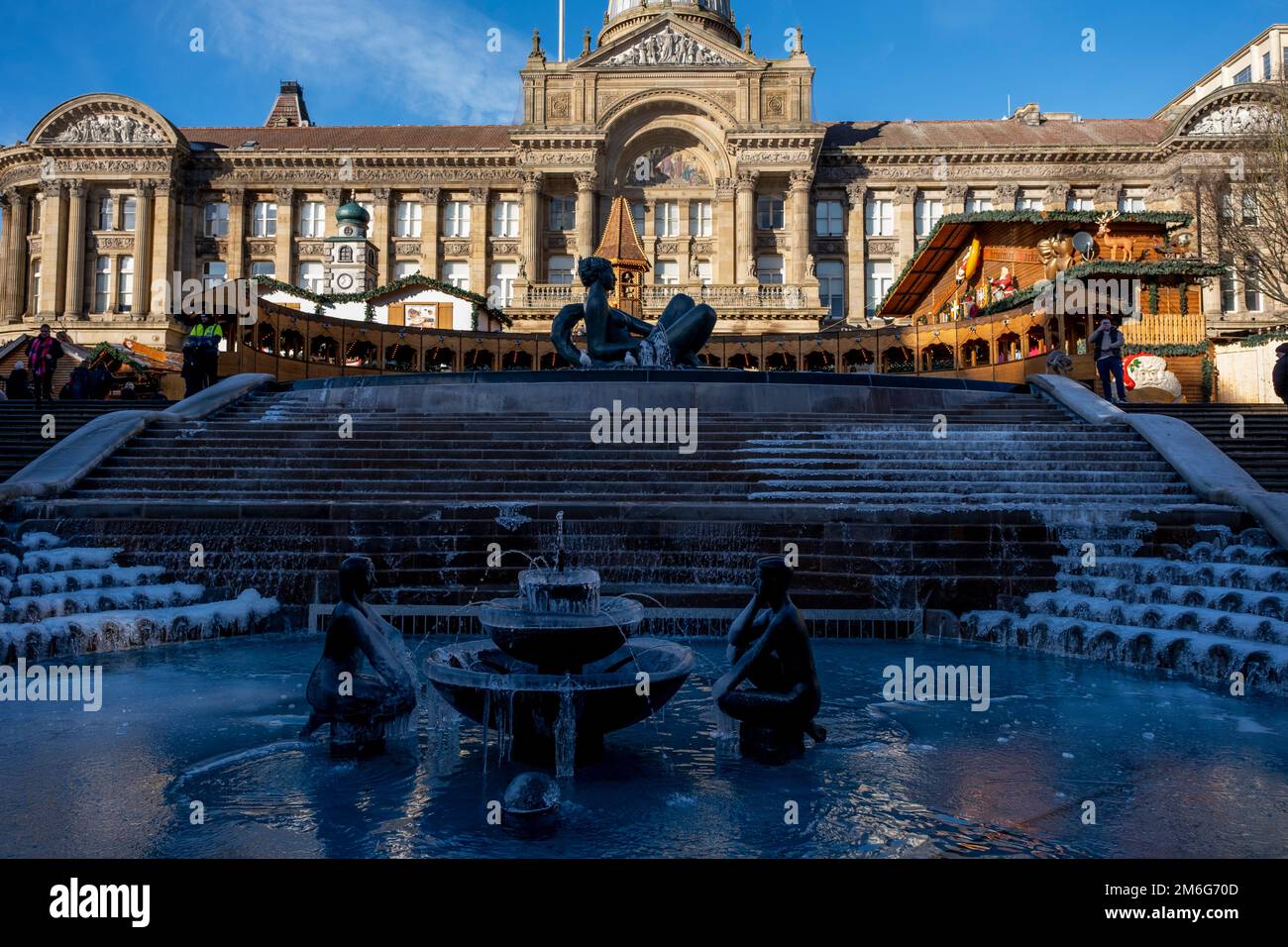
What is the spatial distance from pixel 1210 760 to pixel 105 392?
2422 cm

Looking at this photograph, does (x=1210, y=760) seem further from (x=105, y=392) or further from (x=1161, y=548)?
(x=105, y=392)

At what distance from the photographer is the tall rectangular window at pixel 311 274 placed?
52188 millimetres

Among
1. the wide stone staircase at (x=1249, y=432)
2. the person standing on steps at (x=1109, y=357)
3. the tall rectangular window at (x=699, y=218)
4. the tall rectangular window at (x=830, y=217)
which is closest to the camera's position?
the wide stone staircase at (x=1249, y=432)

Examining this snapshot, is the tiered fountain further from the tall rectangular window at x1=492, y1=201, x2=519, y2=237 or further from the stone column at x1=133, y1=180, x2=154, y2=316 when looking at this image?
the stone column at x1=133, y1=180, x2=154, y2=316

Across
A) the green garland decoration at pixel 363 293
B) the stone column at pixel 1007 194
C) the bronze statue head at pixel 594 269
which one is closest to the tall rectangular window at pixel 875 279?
the stone column at pixel 1007 194

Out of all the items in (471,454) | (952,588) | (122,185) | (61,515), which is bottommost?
(952,588)

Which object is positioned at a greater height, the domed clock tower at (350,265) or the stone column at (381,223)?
the stone column at (381,223)

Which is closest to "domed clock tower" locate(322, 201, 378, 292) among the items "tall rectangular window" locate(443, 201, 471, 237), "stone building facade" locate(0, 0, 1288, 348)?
"stone building facade" locate(0, 0, 1288, 348)

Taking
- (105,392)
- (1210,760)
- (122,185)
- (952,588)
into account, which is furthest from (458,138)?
(1210,760)

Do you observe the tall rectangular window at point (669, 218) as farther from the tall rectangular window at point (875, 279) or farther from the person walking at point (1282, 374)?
the person walking at point (1282, 374)

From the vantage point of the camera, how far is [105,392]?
71.1 ft

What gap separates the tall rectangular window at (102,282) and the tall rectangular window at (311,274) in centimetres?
1094
